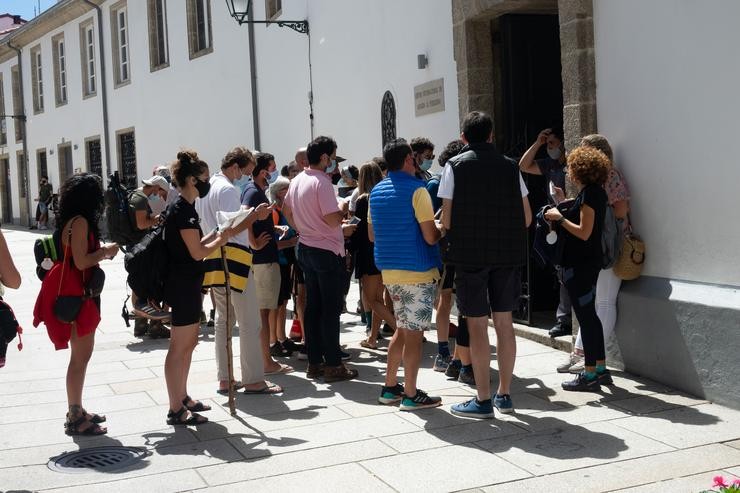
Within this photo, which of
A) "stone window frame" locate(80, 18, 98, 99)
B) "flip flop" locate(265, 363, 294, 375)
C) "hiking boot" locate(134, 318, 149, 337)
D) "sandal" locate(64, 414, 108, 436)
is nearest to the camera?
"sandal" locate(64, 414, 108, 436)

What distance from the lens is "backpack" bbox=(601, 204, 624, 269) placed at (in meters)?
6.15

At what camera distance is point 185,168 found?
18.4ft

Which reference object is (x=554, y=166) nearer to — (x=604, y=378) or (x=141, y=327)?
(x=604, y=378)

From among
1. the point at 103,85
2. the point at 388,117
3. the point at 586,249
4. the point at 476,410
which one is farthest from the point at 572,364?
the point at 103,85

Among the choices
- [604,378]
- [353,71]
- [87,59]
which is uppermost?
[87,59]

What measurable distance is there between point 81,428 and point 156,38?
16307 millimetres

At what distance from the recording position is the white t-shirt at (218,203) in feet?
20.9

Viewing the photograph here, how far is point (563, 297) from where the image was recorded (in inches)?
297

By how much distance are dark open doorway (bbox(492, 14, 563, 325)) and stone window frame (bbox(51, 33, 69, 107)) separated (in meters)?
21.3

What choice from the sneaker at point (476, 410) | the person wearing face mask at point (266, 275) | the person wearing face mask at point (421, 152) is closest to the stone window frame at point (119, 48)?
the person wearing face mask at point (266, 275)

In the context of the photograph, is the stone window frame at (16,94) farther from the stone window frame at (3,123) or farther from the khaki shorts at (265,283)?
the khaki shorts at (265,283)

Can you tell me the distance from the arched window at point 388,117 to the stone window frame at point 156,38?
10093 millimetres

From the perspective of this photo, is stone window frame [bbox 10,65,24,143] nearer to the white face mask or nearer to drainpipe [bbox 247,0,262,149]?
drainpipe [bbox 247,0,262,149]

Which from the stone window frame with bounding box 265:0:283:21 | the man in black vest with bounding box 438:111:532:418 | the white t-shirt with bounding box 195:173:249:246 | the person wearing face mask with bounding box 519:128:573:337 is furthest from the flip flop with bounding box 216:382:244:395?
the stone window frame with bounding box 265:0:283:21
